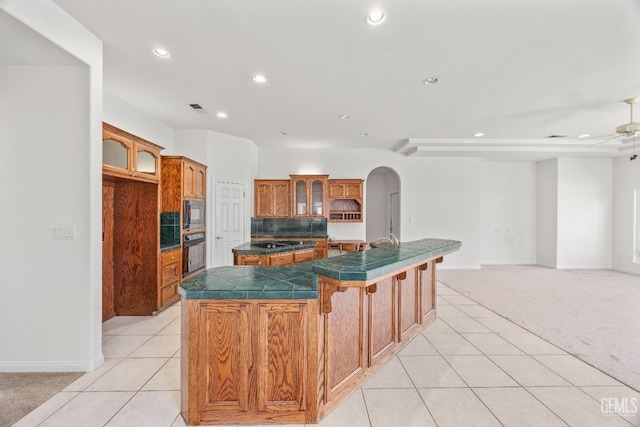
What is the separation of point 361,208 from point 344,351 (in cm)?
444

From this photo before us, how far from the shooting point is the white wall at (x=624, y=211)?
6066mm

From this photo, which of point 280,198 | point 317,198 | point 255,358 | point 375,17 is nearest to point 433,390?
point 255,358

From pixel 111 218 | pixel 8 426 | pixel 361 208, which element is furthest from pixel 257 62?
pixel 361 208

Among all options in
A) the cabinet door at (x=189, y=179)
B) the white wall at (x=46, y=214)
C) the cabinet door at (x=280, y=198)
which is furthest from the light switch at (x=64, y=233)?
the cabinet door at (x=280, y=198)

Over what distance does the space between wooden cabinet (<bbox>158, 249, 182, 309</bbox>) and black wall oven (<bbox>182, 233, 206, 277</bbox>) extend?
0.08 m

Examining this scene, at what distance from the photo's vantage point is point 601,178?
6.47 metres

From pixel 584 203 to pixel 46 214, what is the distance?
9.78m

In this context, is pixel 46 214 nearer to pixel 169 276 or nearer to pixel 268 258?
pixel 169 276

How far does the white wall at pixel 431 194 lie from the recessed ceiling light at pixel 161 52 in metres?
4.04

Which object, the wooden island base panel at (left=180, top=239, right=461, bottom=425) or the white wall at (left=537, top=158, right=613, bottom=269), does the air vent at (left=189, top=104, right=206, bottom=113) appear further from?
the white wall at (left=537, top=158, right=613, bottom=269)

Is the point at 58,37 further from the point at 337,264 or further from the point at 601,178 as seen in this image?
the point at 601,178

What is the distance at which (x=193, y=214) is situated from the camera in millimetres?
4152

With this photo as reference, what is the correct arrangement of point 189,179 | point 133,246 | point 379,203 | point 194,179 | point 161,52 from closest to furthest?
point 161,52 < point 133,246 < point 189,179 < point 194,179 < point 379,203

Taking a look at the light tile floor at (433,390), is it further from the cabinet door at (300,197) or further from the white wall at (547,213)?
the white wall at (547,213)
